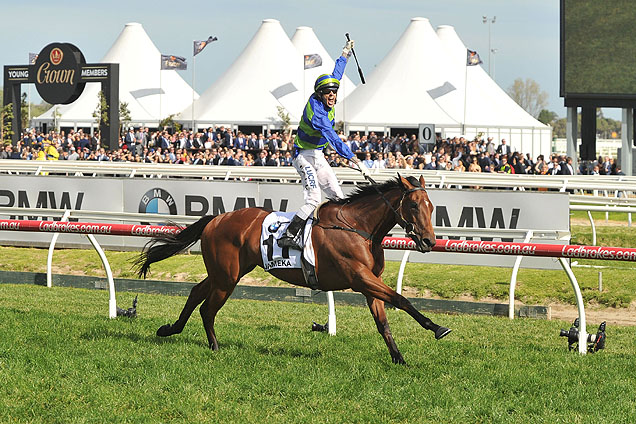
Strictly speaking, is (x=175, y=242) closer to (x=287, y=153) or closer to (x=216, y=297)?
(x=216, y=297)

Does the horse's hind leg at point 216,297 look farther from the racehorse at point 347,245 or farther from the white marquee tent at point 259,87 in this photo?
the white marquee tent at point 259,87

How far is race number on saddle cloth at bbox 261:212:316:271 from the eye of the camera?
661 centimetres

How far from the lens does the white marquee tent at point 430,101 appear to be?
35719mm

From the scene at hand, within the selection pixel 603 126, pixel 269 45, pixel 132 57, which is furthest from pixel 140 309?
pixel 603 126

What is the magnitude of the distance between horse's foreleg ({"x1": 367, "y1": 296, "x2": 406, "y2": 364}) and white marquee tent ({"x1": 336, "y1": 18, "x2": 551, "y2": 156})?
28970mm

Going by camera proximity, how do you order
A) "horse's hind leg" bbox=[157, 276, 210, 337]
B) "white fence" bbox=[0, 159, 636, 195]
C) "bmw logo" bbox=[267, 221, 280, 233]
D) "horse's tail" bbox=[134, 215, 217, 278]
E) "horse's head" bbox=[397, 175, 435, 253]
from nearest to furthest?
"horse's head" bbox=[397, 175, 435, 253], "bmw logo" bbox=[267, 221, 280, 233], "horse's hind leg" bbox=[157, 276, 210, 337], "horse's tail" bbox=[134, 215, 217, 278], "white fence" bbox=[0, 159, 636, 195]

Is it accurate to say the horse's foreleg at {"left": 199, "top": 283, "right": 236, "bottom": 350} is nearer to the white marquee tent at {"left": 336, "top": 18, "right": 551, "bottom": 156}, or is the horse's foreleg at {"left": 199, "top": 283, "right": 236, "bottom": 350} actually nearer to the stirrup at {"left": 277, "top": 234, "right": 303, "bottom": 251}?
the stirrup at {"left": 277, "top": 234, "right": 303, "bottom": 251}

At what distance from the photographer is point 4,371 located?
596 cm

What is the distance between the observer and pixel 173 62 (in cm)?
4184

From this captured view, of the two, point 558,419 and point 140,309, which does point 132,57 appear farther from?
point 558,419

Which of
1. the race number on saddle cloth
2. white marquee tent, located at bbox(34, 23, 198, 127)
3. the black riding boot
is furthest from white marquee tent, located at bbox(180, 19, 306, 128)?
the black riding boot

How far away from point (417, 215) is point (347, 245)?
0.54 m

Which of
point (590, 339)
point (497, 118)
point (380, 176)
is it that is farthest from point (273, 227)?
point (497, 118)

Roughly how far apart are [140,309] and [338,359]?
344 centimetres
